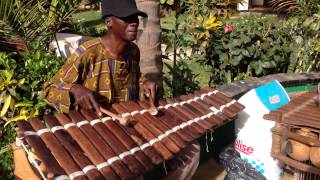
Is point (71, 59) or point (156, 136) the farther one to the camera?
point (71, 59)

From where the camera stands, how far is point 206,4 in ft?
27.3

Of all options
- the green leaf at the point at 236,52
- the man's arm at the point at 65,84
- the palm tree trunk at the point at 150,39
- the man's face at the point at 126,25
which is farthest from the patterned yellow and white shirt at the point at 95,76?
the green leaf at the point at 236,52

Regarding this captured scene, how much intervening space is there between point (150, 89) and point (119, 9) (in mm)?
696

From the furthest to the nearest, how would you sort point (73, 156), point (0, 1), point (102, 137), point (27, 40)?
1. point (27, 40)
2. point (0, 1)
3. point (102, 137)
4. point (73, 156)

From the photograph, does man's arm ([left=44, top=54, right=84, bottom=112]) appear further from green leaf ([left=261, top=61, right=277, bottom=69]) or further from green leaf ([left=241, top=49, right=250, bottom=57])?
green leaf ([left=261, top=61, right=277, bottom=69])

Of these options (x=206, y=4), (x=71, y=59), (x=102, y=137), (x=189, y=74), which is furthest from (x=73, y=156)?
(x=206, y=4)

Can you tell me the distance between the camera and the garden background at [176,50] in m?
4.14

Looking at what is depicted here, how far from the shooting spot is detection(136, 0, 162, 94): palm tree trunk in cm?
412

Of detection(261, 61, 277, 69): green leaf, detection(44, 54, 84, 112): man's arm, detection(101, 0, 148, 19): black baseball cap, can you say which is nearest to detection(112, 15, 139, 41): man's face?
detection(101, 0, 148, 19): black baseball cap

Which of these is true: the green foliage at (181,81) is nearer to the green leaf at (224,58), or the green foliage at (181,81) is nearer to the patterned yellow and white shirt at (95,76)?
the green leaf at (224,58)

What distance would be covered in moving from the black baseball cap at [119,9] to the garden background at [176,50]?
53.6 inches

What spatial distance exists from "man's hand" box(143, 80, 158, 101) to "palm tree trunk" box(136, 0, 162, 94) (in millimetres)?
774

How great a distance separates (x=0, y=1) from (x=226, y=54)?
3196 mm

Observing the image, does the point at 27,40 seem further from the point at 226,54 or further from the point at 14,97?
the point at 226,54
